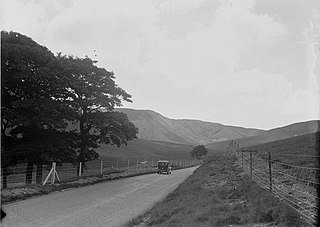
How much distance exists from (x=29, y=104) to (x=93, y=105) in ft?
28.5

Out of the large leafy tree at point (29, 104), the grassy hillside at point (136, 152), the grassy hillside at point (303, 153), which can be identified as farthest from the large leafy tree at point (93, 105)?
the grassy hillside at point (136, 152)

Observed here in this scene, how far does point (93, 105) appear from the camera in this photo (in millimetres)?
32312

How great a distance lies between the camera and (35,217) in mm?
11172

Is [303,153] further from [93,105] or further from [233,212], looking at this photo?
[93,105]

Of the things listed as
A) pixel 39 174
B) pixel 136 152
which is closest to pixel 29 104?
pixel 39 174

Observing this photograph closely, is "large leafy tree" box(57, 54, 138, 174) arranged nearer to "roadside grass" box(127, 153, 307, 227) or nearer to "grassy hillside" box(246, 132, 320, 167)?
"grassy hillside" box(246, 132, 320, 167)

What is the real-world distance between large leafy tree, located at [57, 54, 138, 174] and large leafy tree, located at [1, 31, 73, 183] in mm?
2715

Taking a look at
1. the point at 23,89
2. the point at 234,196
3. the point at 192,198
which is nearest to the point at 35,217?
the point at 192,198

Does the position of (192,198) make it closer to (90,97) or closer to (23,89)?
(23,89)

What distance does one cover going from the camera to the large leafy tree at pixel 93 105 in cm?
3019

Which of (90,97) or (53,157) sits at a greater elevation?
(90,97)

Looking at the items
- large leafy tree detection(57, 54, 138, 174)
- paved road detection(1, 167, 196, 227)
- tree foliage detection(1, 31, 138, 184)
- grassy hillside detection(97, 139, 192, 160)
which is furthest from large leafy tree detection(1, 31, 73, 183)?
grassy hillside detection(97, 139, 192, 160)

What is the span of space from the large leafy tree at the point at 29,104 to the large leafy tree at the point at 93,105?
2715 millimetres

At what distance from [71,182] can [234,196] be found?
13.4 metres
